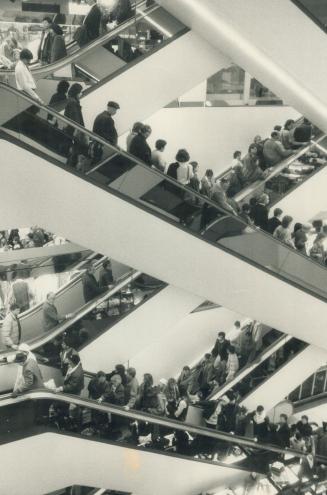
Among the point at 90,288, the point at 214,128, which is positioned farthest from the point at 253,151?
the point at 90,288

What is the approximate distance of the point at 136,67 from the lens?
11094 millimetres

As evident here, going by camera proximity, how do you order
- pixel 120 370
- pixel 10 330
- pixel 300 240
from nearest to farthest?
pixel 10 330
pixel 120 370
pixel 300 240

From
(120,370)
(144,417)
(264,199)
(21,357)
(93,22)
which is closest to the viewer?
(21,357)

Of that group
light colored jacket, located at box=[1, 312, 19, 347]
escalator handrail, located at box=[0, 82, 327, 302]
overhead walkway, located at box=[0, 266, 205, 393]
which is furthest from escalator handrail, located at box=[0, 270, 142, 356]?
escalator handrail, located at box=[0, 82, 327, 302]

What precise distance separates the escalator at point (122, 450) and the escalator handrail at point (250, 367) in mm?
1370

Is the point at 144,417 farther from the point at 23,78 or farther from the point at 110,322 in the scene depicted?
the point at 23,78

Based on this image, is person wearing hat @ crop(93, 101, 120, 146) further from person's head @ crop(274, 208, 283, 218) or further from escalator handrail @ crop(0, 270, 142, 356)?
person's head @ crop(274, 208, 283, 218)

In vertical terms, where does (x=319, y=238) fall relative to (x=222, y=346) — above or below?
above

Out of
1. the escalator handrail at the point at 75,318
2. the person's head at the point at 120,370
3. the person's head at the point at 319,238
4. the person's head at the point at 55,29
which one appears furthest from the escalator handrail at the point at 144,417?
the person's head at the point at 55,29

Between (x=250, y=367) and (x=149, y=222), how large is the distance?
14.8 ft

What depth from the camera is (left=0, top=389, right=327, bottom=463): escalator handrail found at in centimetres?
888

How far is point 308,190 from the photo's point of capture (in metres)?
12.7

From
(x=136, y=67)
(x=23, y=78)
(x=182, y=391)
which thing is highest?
(x=136, y=67)

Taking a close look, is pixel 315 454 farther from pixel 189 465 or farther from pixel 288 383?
pixel 189 465
